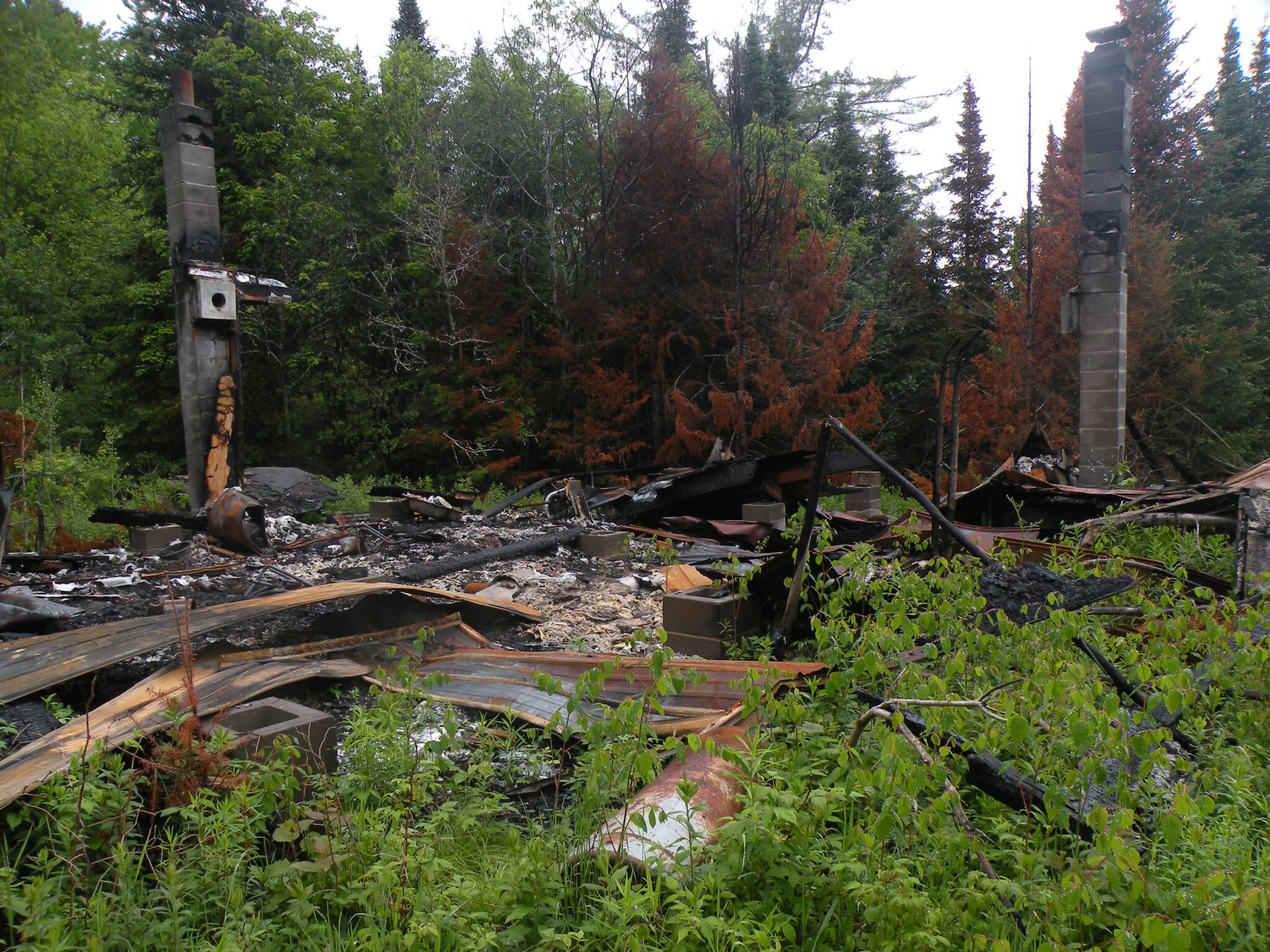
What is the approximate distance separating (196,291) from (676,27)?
17880 mm

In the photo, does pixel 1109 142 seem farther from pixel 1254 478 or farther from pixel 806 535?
pixel 806 535

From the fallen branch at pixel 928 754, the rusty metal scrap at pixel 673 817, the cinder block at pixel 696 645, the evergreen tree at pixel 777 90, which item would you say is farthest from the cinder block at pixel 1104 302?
the evergreen tree at pixel 777 90

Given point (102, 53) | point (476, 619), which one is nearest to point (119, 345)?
point (102, 53)

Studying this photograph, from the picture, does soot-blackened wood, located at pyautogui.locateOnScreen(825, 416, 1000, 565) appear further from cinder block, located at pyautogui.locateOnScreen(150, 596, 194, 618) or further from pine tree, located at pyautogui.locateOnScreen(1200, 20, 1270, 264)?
pine tree, located at pyautogui.locateOnScreen(1200, 20, 1270, 264)

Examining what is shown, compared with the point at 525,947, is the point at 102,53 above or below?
above

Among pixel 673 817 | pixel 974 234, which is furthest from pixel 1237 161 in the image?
pixel 673 817

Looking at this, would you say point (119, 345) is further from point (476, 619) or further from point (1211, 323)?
point (1211, 323)

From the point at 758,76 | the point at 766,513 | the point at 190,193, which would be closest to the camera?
the point at 766,513

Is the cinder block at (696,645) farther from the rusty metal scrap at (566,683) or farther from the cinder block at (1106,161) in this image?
the cinder block at (1106,161)

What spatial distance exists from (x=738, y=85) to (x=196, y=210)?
8.98m

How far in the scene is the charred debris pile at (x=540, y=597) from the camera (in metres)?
3.17

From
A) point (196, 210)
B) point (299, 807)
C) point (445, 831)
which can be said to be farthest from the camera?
point (196, 210)

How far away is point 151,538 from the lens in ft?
26.7

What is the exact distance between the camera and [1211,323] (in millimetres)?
19516
